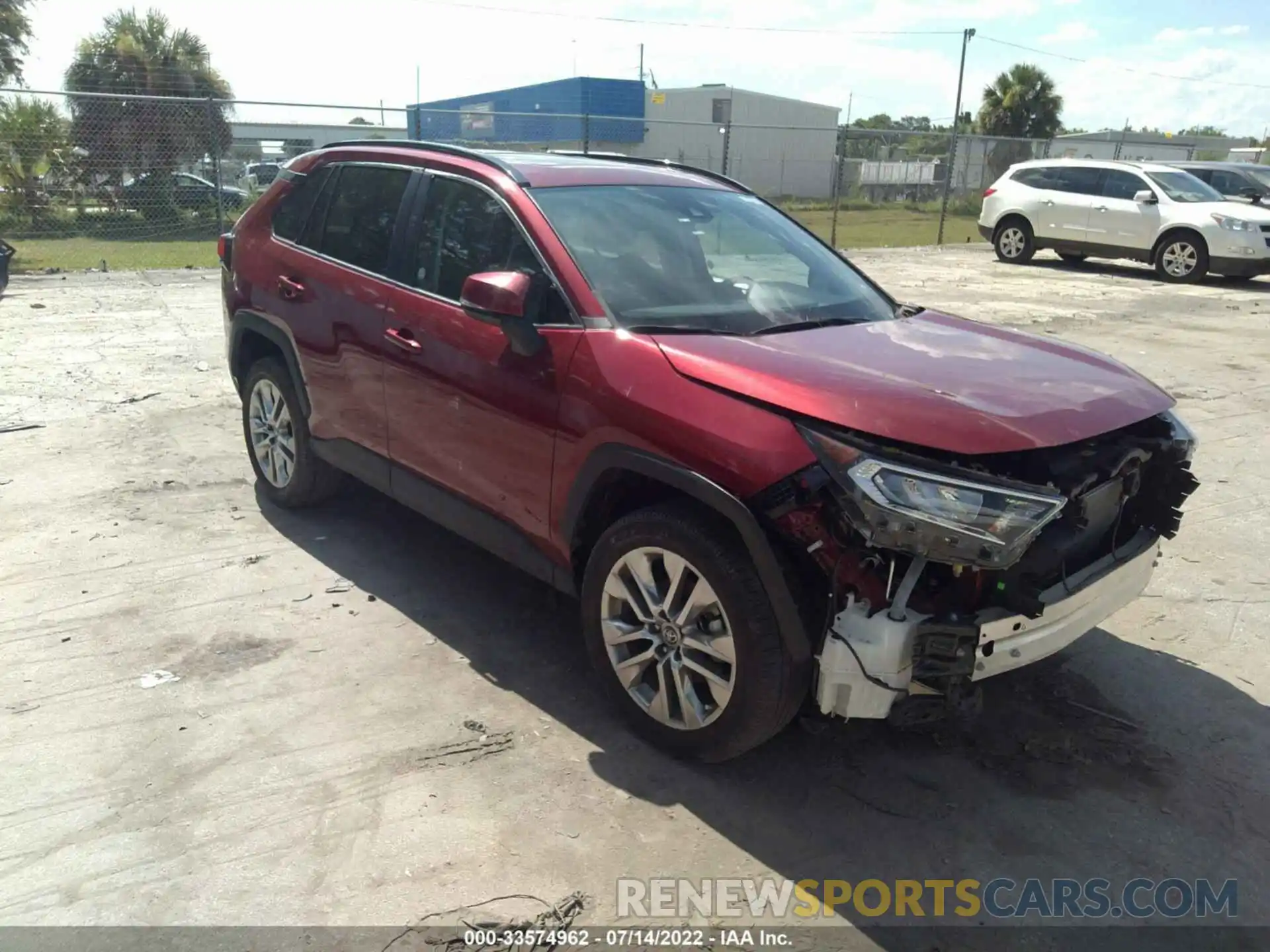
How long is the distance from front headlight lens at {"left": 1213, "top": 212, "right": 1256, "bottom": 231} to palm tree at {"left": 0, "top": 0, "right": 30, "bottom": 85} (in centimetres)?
2295

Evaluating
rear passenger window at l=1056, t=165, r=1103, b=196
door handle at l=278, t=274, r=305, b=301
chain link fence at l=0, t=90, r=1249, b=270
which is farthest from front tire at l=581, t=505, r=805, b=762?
rear passenger window at l=1056, t=165, r=1103, b=196

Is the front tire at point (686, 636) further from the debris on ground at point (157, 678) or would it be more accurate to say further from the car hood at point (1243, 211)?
the car hood at point (1243, 211)

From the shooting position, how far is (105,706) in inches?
137

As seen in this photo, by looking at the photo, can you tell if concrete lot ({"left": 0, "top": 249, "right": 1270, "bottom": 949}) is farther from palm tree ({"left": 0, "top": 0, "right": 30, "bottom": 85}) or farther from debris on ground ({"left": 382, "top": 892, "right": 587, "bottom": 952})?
palm tree ({"left": 0, "top": 0, "right": 30, "bottom": 85})

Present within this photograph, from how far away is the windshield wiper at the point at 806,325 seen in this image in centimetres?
346

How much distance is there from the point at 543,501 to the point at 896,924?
1.74m

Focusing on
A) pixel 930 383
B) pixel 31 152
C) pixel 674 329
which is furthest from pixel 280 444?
pixel 31 152

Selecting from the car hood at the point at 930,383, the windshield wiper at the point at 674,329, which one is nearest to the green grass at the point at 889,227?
the car hood at the point at 930,383

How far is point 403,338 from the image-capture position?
403cm

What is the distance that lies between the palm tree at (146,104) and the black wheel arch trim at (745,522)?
13306mm

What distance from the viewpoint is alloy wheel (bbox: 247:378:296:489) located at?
5.04 metres

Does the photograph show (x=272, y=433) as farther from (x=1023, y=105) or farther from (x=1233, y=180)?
(x=1023, y=105)

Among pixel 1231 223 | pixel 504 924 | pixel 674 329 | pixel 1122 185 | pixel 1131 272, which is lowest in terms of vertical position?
pixel 504 924

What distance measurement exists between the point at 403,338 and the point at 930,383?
2.12 metres
